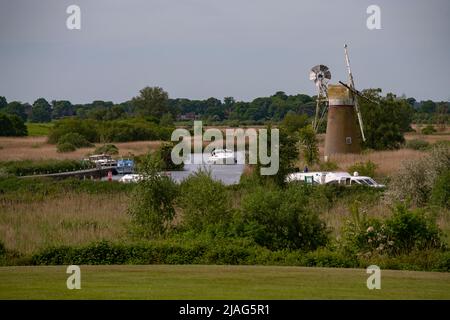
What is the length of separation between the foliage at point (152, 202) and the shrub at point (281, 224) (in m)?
3.65

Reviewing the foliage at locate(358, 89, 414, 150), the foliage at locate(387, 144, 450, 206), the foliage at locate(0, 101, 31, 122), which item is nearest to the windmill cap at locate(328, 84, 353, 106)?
the foliage at locate(358, 89, 414, 150)

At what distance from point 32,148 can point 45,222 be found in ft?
161

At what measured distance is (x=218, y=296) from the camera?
14742 mm

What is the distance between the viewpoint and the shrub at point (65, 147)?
81.5 metres

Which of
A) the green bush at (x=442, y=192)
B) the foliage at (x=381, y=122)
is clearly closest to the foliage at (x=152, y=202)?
the green bush at (x=442, y=192)

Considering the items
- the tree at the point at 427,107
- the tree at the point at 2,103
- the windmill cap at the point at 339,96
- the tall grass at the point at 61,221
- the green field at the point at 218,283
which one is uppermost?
the windmill cap at the point at 339,96

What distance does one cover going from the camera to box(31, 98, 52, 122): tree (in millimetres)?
159500

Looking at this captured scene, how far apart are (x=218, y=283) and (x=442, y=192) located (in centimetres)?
2178

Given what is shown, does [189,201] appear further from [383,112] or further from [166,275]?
[383,112]

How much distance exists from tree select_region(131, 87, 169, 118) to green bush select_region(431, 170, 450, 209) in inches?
4424

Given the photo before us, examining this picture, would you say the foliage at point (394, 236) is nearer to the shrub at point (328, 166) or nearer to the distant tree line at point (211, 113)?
the shrub at point (328, 166)

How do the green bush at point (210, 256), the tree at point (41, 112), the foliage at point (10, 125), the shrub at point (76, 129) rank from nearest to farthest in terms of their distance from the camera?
the green bush at point (210, 256)
the shrub at point (76, 129)
the foliage at point (10, 125)
the tree at point (41, 112)

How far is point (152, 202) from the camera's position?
29.2 m

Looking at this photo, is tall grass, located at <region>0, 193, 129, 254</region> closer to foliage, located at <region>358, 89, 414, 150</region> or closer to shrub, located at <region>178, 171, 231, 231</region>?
shrub, located at <region>178, 171, 231, 231</region>
